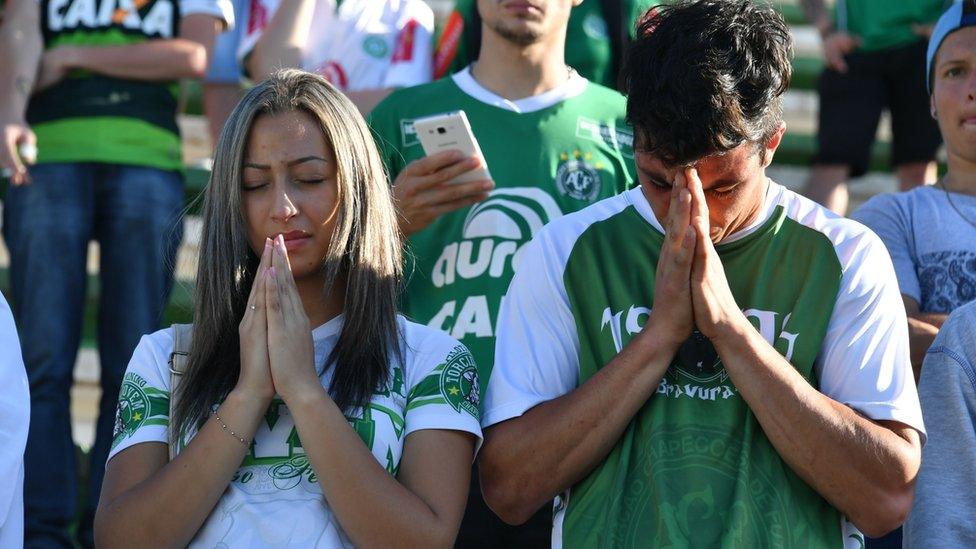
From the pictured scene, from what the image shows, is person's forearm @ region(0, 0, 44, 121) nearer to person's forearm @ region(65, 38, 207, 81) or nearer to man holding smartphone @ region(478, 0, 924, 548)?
person's forearm @ region(65, 38, 207, 81)

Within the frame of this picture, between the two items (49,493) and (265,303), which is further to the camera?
(49,493)

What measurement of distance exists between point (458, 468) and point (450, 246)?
44.8 inches

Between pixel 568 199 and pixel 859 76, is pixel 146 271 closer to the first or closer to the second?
pixel 568 199

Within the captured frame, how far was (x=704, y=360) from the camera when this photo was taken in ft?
9.84

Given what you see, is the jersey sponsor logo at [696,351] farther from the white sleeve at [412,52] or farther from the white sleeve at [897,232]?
the white sleeve at [412,52]

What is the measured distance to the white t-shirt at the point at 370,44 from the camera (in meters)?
5.12

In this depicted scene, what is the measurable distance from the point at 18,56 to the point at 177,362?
2245mm

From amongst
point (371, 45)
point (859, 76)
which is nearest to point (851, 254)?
point (371, 45)

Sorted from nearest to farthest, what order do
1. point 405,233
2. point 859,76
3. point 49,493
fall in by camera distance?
point 405,233 → point 49,493 → point 859,76

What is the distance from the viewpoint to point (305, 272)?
3328mm

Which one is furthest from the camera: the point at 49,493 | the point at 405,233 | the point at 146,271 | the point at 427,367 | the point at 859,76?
the point at 859,76

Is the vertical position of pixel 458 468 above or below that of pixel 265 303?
below

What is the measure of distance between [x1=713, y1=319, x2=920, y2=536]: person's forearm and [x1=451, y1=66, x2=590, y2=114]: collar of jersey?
1560 millimetres

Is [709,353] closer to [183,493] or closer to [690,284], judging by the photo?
[690,284]
